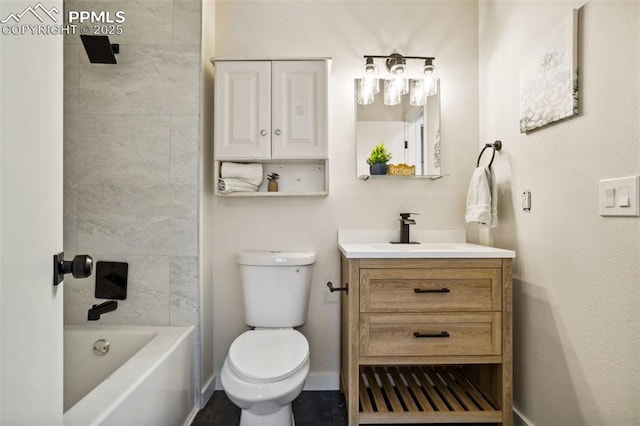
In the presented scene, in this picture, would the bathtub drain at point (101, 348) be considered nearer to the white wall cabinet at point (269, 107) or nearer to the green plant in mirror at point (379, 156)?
the white wall cabinet at point (269, 107)

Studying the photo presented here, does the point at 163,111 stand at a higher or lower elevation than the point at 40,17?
higher

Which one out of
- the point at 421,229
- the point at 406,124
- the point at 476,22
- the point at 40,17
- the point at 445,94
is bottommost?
the point at 421,229

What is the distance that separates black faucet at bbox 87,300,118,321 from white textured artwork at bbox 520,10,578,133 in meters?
2.11

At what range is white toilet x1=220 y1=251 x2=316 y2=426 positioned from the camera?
1.27m

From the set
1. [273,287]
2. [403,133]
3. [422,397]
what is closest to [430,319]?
[422,397]

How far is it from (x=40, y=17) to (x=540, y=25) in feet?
5.76

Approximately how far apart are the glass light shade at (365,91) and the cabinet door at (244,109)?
53 cm

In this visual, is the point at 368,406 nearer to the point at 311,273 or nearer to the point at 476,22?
the point at 311,273

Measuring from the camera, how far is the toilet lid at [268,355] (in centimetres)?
129

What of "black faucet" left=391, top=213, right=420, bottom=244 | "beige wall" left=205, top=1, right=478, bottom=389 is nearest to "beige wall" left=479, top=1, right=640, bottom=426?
"beige wall" left=205, top=1, right=478, bottom=389

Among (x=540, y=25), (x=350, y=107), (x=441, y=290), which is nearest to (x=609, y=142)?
(x=540, y=25)

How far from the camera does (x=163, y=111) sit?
1708 millimetres

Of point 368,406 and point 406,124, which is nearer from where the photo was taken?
point 368,406

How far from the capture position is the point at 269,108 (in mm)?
1779
